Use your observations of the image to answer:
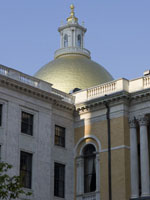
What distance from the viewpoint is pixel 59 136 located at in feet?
123

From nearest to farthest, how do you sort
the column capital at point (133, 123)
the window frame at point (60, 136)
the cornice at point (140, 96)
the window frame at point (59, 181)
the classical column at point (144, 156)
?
the classical column at point (144, 156), the cornice at point (140, 96), the column capital at point (133, 123), the window frame at point (59, 181), the window frame at point (60, 136)

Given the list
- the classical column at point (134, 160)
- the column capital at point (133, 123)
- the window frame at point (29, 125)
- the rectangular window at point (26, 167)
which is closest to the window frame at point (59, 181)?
the rectangular window at point (26, 167)

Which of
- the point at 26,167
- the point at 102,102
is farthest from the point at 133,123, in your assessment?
the point at 26,167

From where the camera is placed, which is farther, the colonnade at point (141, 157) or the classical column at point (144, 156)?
the colonnade at point (141, 157)

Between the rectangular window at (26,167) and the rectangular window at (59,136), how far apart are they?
124 inches

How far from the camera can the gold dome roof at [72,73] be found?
45.7 m

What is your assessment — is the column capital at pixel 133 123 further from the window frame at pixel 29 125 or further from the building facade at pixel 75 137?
the window frame at pixel 29 125

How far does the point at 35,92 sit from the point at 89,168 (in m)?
6.50

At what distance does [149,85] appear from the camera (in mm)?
35875

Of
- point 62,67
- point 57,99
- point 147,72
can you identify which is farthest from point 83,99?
point 62,67

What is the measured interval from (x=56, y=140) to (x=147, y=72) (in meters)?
7.97

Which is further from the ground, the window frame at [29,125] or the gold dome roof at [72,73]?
the gold dome roof at [72,73]

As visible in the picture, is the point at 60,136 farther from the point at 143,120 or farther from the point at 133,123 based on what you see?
the point at 143,120

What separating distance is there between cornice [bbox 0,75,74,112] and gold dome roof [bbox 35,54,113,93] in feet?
24.2
